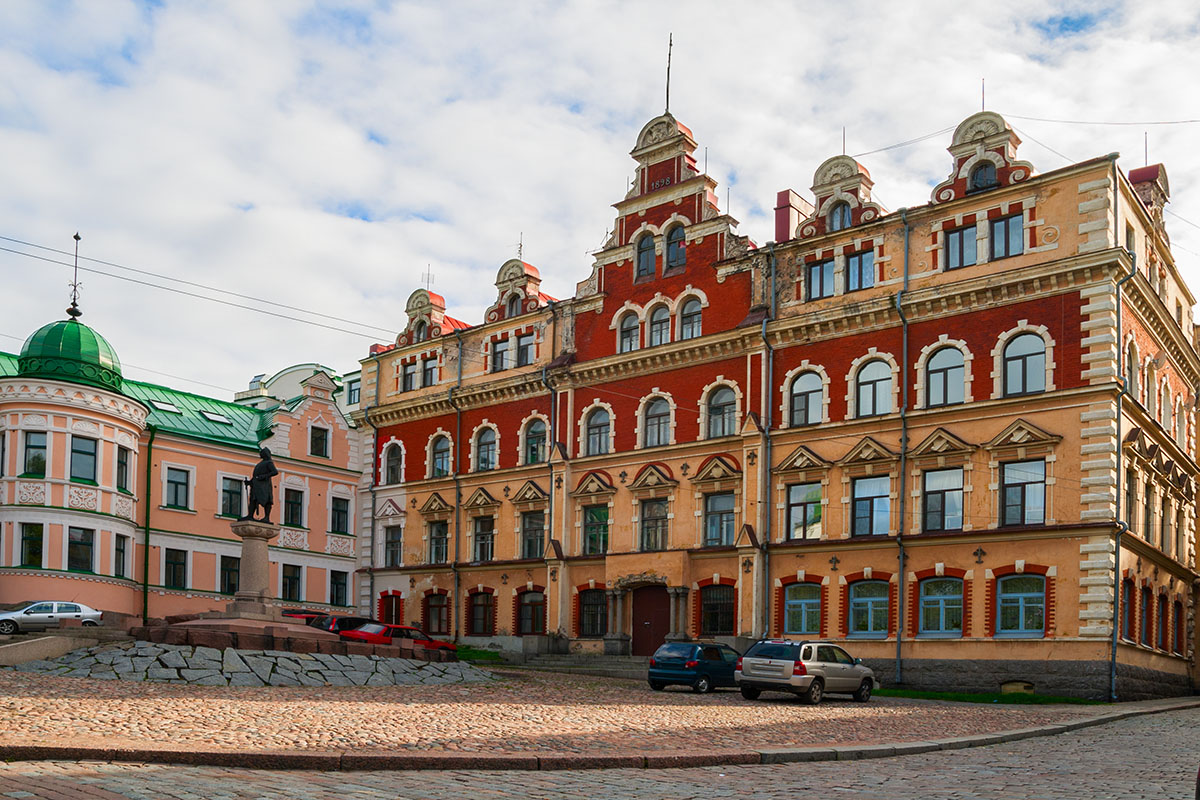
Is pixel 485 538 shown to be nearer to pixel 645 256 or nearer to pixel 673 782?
pixel 645 256

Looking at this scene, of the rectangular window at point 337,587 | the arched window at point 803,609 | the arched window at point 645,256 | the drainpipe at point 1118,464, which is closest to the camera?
the drainpipe at point 1118,464

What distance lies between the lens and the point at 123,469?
47.2 meters

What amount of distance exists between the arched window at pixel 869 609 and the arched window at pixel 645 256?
1507cm

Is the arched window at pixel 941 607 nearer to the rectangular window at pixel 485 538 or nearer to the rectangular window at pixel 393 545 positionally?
the rectangular window at pixel 485 538

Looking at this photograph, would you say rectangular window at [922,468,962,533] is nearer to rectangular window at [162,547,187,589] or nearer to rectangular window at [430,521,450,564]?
rectangular window at [430,521,450,564]

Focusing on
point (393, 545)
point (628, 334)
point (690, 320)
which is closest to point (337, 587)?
point (393, 545)

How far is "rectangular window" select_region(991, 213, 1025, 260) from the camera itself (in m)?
36.9

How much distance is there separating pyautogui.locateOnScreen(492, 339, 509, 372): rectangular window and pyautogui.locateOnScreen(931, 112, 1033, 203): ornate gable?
67.3 feet

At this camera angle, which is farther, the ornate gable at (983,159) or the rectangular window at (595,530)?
the rectangular window at (595,530)

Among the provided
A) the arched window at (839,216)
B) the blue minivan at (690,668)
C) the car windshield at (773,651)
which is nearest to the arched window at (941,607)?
the blue minivan at (690,668)

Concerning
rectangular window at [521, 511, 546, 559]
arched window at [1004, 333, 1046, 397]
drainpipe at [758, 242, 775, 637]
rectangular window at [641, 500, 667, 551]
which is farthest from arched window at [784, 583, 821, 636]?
rectangular window at [521, 511, 546, 559]

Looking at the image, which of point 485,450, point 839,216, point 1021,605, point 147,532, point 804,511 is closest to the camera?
point 1021,605

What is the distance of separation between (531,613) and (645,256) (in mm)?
15064

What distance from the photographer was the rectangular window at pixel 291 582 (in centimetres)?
5298
